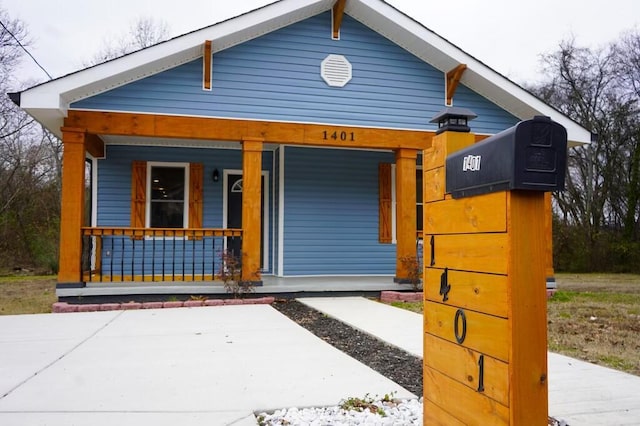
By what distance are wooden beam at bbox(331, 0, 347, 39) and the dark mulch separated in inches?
182

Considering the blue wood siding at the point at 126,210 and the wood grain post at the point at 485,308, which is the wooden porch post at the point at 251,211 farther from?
the wood grain post at the point at 485,308

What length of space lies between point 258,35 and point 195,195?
3.07 meters

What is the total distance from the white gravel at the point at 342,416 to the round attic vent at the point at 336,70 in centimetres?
630

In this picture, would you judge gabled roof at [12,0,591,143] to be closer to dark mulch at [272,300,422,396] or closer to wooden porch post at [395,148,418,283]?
wooden porch post at [395,148,418,283]

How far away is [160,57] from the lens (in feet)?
23.9

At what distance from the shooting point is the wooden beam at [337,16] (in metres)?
8.22

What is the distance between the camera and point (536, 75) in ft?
79.5

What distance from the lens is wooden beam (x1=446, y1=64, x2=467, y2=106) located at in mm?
8617

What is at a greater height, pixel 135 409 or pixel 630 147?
pixel 630 147

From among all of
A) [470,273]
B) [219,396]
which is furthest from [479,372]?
[219,396]

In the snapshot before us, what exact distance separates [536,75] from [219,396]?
81.6 ft

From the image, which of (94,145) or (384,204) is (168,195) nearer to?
(94,145)

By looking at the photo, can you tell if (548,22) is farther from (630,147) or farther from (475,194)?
(475,194)

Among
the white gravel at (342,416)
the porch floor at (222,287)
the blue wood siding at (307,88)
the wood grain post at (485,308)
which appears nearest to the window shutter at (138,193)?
the porch floor at (222,287)
